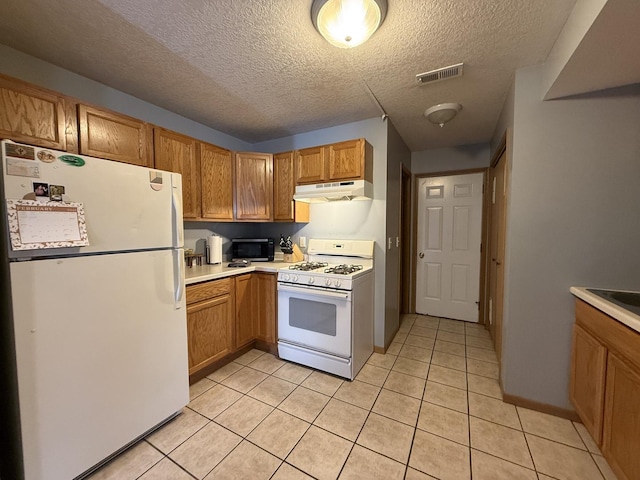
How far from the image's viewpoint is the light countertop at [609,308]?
3.60 feet

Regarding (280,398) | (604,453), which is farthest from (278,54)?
(604,453)

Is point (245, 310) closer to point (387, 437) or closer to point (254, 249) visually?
point (254, 249)

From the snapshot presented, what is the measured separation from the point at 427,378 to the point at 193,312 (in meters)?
2.07

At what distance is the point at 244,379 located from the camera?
86.0 inches

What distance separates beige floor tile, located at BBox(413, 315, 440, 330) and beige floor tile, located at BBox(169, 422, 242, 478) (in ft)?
8.72

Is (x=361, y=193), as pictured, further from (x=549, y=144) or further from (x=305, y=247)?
(x=549, y=144)

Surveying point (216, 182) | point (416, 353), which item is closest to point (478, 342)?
point (416, 353)

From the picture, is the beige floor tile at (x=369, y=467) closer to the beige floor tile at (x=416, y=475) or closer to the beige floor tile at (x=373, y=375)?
the beige floor tile at (x=416, y=475)

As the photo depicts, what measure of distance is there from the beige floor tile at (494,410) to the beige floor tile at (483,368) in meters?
0.35

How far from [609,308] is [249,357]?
8.83ft

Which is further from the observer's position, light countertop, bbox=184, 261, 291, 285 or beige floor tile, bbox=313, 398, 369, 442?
light countertop, bbox=184, 261, 291, 285

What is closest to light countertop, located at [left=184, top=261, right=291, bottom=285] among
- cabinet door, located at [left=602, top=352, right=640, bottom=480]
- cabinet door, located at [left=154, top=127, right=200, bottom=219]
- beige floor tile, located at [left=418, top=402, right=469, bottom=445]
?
cabinet door, located at [left=154, top=127, right=200, bottom=219]

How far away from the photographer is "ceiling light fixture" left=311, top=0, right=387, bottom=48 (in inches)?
48.7

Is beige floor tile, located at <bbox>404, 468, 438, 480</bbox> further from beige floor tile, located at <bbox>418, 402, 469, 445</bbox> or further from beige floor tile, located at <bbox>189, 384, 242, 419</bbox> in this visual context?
beige floor tile, located at <bbox>189, 384, 242, 419</bbox>
